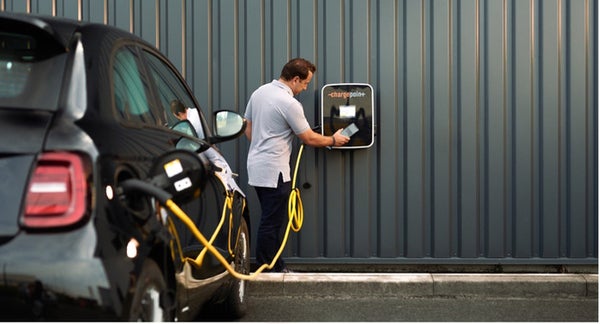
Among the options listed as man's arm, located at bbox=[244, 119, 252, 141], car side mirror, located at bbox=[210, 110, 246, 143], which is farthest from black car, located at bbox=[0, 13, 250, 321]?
man's arm, located at bbox=[244, 119, 252, 141]

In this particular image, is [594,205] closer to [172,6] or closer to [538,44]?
[538,44]

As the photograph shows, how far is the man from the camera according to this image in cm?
731

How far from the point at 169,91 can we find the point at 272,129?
2.70 metres

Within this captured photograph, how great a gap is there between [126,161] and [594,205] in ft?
17.6

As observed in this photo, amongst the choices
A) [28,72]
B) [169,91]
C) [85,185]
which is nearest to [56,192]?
[85,185]

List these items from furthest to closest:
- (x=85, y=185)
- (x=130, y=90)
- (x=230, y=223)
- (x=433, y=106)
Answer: (x=433, y=106) < (x=230, y=223) < (x=130, y=90) < (x=85, y=185)

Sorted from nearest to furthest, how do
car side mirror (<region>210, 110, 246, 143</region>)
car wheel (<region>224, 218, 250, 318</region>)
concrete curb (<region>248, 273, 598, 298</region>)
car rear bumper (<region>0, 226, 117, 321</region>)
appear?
car rear bumper (<region>0, 226, 117, 321</region>) → car side mirror (<region>210, 110, 246, 143</region>) → car wheel (<region>224, 218, 250, 318</region>) → concrete curb (<region>248, 273, 598, 298</region>)

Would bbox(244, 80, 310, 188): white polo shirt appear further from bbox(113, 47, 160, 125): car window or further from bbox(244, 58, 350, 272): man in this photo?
bbox(113, 47, 160, 125): car window

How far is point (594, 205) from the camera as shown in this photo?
7.71 m

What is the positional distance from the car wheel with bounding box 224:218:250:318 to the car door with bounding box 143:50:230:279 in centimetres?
70

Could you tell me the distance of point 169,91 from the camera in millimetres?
4719

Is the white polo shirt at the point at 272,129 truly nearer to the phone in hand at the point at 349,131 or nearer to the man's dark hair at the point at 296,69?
the man's dark hair at the point at 296,69

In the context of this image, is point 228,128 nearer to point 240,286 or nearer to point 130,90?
point 130,90

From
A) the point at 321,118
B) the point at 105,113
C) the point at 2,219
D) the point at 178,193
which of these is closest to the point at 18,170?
the point at 2,219
